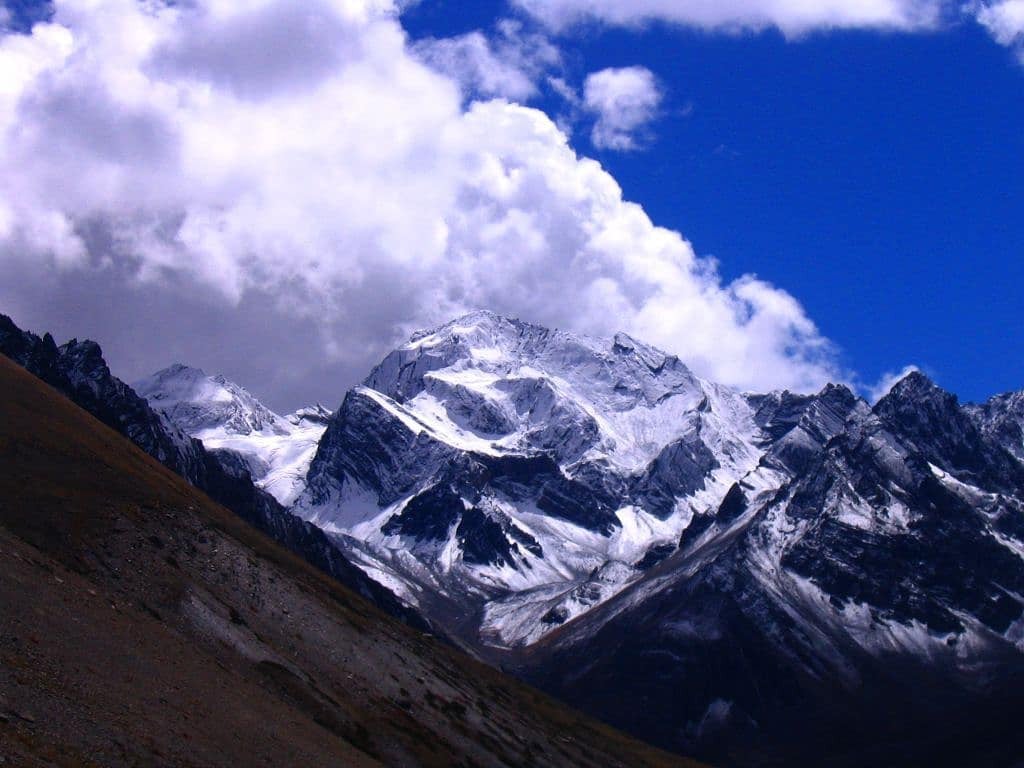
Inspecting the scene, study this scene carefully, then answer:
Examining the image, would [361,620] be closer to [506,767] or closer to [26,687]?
[506,767]

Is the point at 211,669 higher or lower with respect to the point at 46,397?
lower

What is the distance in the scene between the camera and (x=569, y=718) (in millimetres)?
178125

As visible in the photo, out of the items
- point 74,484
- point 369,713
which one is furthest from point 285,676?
point 74,484

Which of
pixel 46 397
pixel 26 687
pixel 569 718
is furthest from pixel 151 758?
pixel 569 718

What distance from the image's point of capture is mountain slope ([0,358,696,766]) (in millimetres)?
70125

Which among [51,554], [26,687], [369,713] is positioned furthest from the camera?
[369,713]

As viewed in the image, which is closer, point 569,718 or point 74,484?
point 74,484

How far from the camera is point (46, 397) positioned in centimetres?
14512

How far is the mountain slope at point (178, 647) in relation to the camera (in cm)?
7012

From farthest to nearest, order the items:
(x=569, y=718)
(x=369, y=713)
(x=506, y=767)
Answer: (x=569, y=718) → (x=506, y=767) → (x=369, y=713)

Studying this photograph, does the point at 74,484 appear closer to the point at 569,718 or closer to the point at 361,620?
the point at 361,620

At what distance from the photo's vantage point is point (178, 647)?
90.8m

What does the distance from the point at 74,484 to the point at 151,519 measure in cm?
759

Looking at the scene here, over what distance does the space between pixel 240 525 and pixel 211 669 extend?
68355 millimetres
